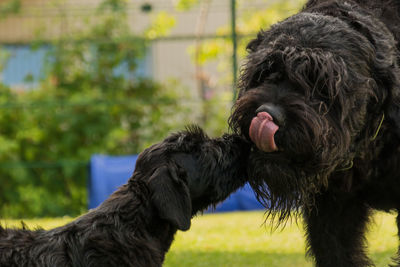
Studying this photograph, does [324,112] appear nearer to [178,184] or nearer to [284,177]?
[284,177]

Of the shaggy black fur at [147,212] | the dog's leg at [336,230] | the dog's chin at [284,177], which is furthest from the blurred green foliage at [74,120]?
the dog's chin at [284,177]

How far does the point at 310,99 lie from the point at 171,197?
2.96 feet

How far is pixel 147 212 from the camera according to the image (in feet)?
12.2

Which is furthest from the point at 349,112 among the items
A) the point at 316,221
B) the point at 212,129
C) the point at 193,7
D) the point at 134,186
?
the point at 193,7

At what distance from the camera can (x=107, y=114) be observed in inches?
413

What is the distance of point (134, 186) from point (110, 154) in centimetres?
687

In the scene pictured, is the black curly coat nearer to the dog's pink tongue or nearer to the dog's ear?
the dog's pink tongue

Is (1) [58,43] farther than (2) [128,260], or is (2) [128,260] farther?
(1) [58,43]

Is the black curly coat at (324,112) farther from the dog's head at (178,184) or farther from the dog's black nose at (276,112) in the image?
the dog's head at (178,184)

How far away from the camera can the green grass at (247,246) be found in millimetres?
5594

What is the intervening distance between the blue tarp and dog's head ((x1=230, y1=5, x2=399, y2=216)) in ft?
16.0

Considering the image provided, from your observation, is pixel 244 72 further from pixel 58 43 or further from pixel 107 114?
pixel 58 43

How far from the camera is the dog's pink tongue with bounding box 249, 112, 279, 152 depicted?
3371 millimetres

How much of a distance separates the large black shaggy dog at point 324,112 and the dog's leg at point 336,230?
1 centimetres
